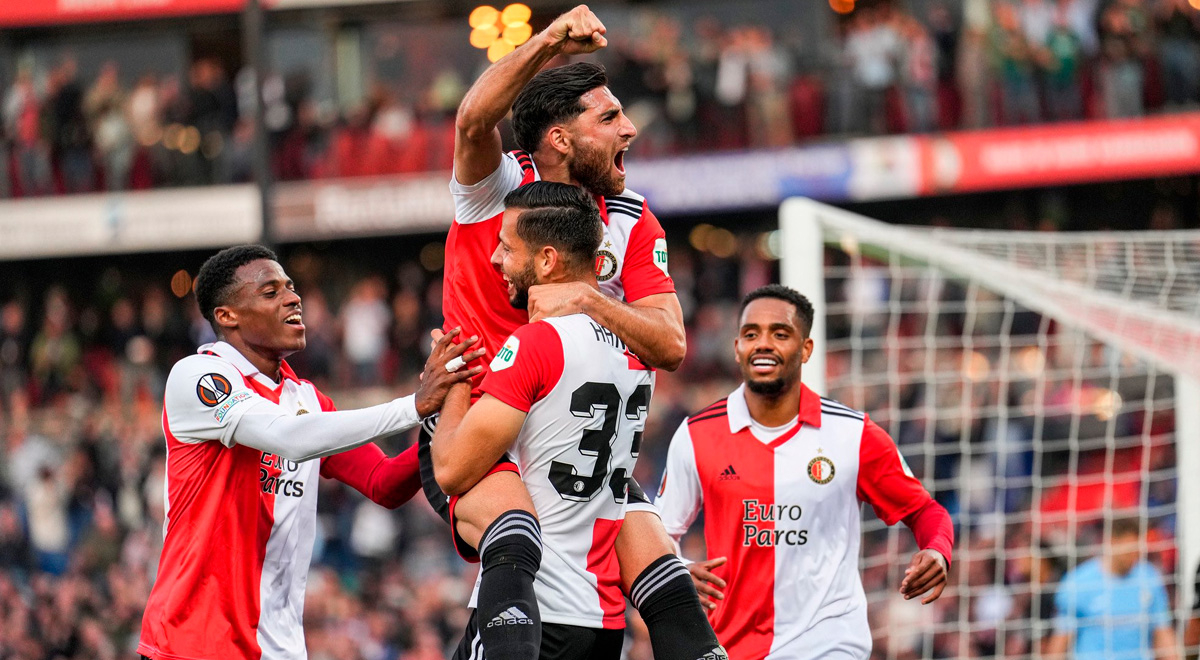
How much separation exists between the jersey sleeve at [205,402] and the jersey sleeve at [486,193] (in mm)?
982

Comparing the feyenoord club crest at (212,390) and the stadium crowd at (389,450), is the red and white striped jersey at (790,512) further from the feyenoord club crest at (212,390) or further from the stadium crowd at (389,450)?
the stadium crowd at (389,450)

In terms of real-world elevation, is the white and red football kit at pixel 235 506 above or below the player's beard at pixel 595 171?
below

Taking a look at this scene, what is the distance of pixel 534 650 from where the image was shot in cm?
432

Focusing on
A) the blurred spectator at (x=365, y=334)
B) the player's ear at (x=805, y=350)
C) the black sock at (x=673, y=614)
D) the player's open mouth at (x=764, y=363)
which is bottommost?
the black sock at (x=673, y=614)

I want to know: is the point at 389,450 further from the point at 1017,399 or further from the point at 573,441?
the point at 573,441

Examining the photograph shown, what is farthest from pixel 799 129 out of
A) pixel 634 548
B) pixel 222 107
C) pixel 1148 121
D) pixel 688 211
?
pixel 634 548

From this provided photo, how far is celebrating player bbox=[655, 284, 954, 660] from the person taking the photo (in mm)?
5969

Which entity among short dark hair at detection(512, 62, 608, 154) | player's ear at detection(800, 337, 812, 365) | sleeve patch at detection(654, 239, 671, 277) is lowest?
player's ear at detection(800, 337, 812, 365)

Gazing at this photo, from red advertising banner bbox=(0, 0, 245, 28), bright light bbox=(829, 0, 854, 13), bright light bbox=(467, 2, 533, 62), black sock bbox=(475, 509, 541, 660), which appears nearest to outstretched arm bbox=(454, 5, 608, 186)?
black sock bbox=(475, 509, 541, 660)

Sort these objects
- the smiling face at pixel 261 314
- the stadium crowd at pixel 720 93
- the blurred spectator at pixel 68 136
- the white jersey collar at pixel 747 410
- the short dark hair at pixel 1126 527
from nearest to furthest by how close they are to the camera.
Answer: the smiling face at pixel 261 314
the white jersey collar at pixel 747 410
the short dark hair at pixel 1126 527
the stadium crowd at pixel 720 93
the blurred spectator at pixel 68 136

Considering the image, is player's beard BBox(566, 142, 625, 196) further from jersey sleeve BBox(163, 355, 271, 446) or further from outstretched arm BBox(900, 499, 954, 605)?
outstretched arm BBox(900, 499, 954, 605)

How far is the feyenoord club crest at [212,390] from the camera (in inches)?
203

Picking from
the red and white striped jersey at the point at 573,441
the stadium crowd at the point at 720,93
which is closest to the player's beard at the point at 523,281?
the red and white striped jersey at the point at 573,441

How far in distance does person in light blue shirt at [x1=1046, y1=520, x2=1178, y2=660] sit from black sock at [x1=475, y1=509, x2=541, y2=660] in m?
5.14
